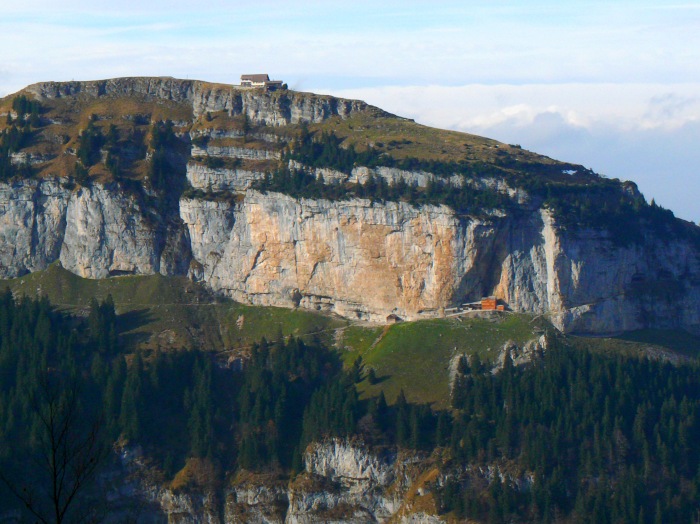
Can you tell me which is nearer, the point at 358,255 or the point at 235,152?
the point at 358,255

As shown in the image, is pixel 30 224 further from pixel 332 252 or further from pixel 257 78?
pixel 332 252

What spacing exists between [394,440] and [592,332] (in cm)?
2657

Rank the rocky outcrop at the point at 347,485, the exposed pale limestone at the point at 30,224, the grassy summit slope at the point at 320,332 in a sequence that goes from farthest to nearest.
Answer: the exposed pale limestone at the point at 30,224
the grassy summit slope at the point at 320,332
the rocky outcrop at the point at 347,485

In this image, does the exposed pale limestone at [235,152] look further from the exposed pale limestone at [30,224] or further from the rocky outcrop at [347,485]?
the rocky outcrop at [347,485]

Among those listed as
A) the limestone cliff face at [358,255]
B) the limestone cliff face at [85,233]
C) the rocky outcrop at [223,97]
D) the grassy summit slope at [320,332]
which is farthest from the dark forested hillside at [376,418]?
the rocky outcrop at [223,97]

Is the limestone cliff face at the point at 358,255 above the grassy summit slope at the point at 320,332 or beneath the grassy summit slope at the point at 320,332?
above

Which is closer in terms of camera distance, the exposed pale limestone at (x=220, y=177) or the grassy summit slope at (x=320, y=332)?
the grassy summit slope at (x=320, y=332)

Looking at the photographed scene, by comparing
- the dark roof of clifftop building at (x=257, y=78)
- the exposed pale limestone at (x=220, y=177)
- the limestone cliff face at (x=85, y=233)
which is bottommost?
the limestone cliff face at (x=85, y=233)

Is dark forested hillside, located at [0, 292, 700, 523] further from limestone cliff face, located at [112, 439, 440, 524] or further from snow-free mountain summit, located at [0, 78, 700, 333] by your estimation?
snow-free mountain summit, located at [0, 78, 700, 333]

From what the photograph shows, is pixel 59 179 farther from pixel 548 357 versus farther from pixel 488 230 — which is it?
pixel 548 357

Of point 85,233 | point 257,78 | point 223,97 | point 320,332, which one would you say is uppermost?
point 257,78

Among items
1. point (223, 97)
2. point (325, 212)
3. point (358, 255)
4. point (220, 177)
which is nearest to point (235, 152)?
point (220, 177)

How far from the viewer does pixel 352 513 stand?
405ft

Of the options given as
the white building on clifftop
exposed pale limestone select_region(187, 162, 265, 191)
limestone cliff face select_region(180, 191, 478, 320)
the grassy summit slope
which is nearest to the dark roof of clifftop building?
the white building on clifftop
